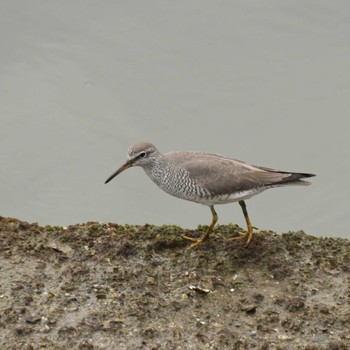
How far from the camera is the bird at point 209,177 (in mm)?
7637

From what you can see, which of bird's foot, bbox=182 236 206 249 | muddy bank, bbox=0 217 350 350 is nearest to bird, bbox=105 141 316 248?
bird's foot, bbox=182 236 206 249

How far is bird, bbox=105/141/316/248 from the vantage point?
25.1 feet

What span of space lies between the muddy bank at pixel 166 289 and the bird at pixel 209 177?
1.07ft

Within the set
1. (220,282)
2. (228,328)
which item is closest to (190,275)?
(220,282)

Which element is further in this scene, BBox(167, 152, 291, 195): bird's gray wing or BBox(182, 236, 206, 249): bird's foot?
BBox(167, 152, 291, 195): bird's gray wing

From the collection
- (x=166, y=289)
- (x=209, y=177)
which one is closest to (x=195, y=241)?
(x=209, y=177)

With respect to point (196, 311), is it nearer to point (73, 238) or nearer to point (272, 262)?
point (272, 262)

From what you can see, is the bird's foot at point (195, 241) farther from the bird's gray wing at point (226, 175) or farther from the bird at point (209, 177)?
the bird's gray wing at point (226, 175)

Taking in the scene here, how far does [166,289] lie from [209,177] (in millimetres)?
1228

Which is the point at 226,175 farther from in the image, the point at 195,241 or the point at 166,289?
the point at 166,289

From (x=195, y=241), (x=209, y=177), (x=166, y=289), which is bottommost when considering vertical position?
(x=166, y=289)

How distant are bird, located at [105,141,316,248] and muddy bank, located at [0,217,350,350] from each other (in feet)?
1.07

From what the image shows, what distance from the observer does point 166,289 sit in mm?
6969

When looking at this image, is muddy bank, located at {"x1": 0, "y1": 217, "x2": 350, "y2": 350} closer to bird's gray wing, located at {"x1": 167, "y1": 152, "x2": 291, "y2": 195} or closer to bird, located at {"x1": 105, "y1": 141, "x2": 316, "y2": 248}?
bird, located at {"x1": 105, "y1": 141, "x2": 316, "y2": 248}
